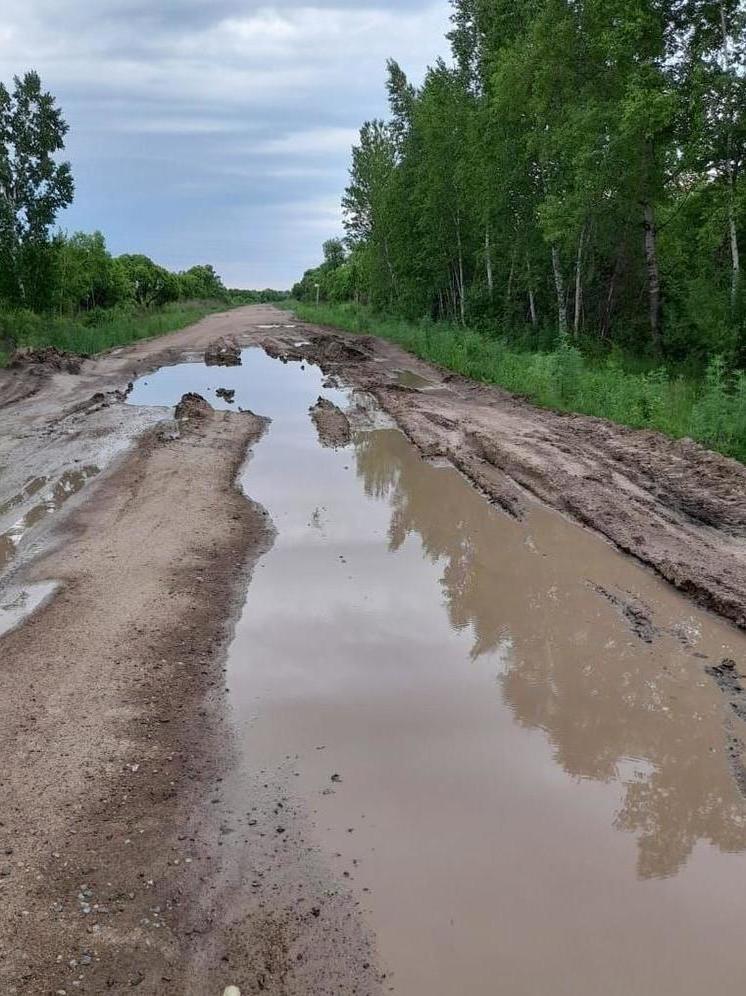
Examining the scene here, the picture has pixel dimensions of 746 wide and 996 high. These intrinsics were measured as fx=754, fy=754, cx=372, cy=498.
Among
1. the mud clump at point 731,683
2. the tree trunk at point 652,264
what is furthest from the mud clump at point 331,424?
the mud clump at point 731,683

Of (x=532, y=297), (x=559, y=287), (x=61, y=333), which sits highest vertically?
(x=559, y=287)

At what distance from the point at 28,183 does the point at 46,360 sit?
285 inches

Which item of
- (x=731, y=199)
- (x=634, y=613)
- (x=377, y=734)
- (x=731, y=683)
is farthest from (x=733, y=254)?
(x=377, y=734)

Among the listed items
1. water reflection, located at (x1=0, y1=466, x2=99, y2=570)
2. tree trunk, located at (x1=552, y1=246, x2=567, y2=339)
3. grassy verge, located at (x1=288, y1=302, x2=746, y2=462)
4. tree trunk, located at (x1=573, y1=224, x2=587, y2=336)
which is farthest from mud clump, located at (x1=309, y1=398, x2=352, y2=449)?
tree trunk, located at (x1=573, y1=224, x2=587, y2=336)

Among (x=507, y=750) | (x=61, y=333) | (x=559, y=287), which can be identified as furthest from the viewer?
(x=61, y=333)

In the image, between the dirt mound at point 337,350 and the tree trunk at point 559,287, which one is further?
the dirt mound at point 337,350

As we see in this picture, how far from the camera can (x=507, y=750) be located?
4426 millimetres

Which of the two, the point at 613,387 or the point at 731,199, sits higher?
the point at 731,199

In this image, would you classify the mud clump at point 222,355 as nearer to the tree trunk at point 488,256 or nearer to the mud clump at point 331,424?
the tree trunk at point 488,256

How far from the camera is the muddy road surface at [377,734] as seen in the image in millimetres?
3053

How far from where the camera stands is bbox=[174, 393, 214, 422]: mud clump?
47.1 ft

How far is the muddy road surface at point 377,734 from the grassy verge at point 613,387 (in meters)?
1.46

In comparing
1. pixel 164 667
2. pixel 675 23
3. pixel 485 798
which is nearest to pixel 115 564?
pixel 164 667

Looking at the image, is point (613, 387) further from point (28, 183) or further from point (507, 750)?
point (28, 183)
